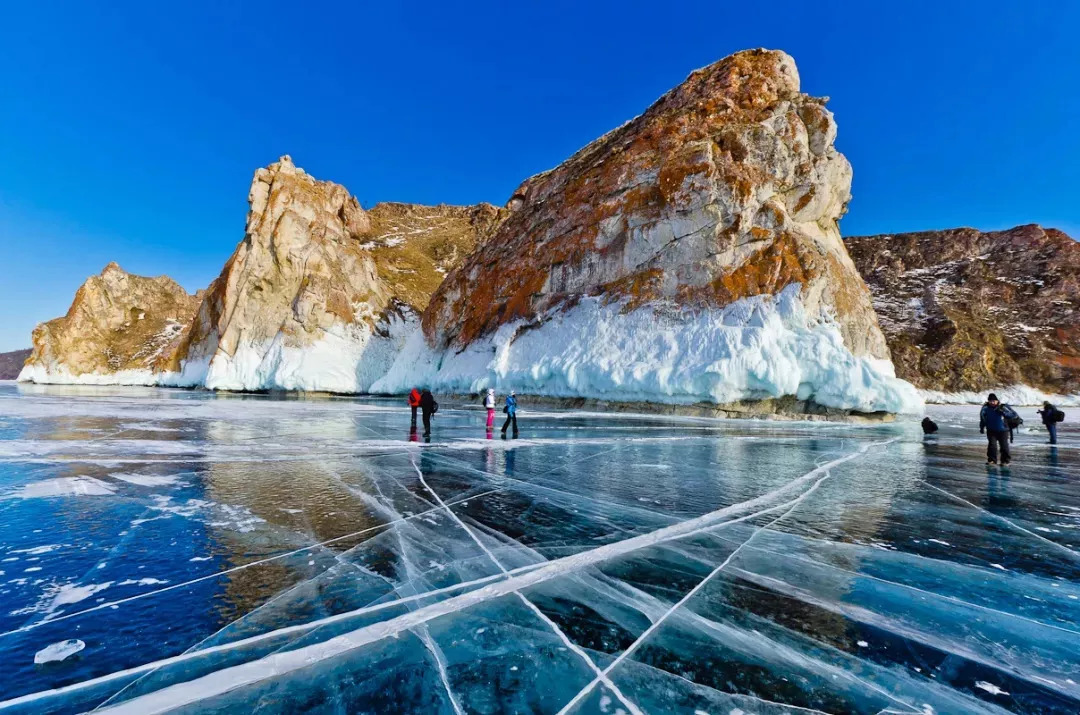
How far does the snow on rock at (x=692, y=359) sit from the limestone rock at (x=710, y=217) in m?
1.45

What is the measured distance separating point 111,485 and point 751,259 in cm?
3105

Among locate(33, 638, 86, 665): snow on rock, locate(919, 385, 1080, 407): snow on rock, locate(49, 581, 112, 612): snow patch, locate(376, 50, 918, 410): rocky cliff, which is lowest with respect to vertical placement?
locate(49, 581, 112, 612): snow patch

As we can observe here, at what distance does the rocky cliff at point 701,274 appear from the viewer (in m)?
25.7

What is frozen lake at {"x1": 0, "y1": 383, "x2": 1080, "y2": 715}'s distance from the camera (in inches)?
101

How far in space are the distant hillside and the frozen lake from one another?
210950mm

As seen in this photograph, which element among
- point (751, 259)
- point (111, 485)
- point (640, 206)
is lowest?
point (111, 485)

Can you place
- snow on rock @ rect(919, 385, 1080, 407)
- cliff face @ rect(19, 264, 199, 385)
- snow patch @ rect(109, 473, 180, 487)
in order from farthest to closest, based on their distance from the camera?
cliff face @ rect(19, 264, 199, 385)
snow on rock @ rect(919, 385, 1080, 407)
snow patch @ rect(109, 473, 180, 487)

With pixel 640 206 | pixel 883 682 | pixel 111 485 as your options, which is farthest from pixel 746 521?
pixel 640 206

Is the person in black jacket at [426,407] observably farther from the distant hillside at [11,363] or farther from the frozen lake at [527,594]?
the distant hillside at [11,363]

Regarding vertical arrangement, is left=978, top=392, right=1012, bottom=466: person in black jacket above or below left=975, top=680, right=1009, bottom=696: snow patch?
above

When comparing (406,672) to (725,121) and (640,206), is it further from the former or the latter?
(725,121)

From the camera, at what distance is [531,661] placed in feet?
9.30

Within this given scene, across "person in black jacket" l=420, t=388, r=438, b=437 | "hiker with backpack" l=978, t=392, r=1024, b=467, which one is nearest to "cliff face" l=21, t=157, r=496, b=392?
"person in black jacket" l=420, t=388, r=438, b=437

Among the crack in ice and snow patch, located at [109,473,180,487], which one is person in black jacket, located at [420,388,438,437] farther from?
the crack in ice
